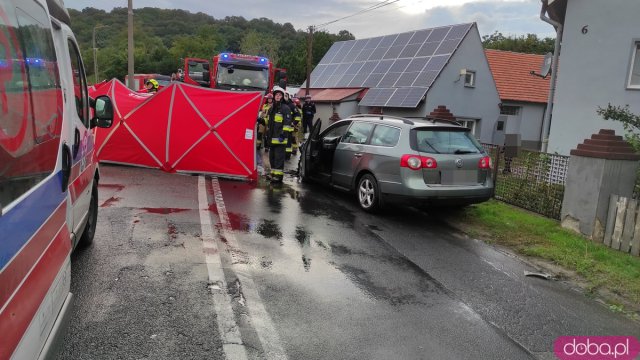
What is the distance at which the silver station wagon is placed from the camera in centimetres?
731

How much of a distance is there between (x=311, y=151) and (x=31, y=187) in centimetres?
801

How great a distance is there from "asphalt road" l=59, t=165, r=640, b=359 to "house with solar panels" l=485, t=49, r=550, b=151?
21.8 metres

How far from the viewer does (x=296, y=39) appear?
74312 millimetres

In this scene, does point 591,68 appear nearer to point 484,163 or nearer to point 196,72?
point 484,163

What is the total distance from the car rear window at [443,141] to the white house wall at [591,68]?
21.0 feet

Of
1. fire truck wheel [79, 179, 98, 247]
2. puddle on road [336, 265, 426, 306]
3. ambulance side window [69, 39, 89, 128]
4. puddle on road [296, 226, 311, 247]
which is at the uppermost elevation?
ambulance side window [69, 39, 89, 128]

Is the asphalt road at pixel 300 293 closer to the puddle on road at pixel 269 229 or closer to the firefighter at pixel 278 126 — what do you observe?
the puddle on road at pixel 269 229

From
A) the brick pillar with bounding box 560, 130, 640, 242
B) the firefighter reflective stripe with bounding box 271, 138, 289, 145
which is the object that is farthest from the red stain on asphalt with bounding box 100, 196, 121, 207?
the brick pillar with bounding box 560, 130, 640, 242

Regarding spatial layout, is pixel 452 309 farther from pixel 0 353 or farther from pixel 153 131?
pixel 153 131

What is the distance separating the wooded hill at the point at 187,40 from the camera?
62.5 meters

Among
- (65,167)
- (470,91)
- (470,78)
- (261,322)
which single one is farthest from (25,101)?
(470,78)

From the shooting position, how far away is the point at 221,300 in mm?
4129

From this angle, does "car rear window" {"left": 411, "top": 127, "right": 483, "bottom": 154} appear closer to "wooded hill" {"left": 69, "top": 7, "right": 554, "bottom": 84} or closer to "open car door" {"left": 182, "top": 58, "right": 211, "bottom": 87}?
"open car door" {"left": 182, "top": 58, "right": 211, "bottom": 87}

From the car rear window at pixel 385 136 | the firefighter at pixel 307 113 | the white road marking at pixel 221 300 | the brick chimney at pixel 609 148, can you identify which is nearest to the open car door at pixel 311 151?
the car rear window at pixel 385 136
